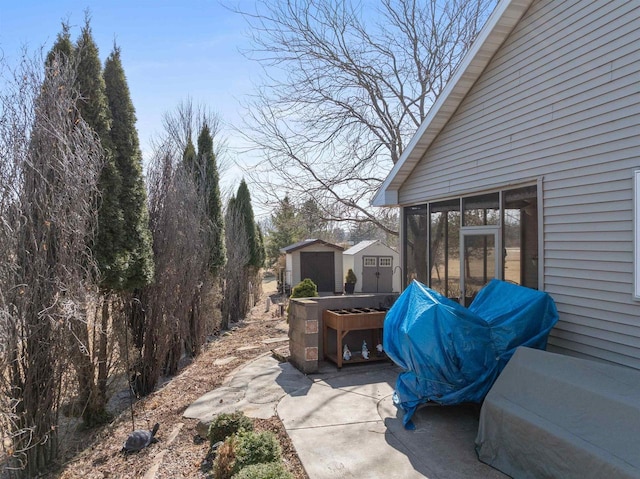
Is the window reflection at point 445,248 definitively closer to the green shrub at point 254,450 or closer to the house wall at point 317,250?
the green shrub at point 254,450

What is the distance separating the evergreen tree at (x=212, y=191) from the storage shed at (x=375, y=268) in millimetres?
11713

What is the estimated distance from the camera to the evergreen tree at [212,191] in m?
10.3

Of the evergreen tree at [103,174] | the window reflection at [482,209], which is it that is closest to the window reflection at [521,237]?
the window reflection at [482,209]

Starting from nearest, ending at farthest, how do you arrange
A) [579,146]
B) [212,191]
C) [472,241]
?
1. [579,146]
2. [472,241]
3. [212,191]

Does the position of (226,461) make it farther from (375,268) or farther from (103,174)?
(375,268)

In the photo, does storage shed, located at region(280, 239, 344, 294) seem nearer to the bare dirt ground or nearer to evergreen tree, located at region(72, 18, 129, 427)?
the bare dirt ground

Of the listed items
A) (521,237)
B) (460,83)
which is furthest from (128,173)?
(521,237)

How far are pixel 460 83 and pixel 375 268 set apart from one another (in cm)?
1627

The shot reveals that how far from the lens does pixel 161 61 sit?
26.2 ft

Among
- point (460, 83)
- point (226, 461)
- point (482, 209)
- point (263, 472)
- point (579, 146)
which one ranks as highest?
point (460, 83)

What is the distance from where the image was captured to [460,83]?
5.74 m

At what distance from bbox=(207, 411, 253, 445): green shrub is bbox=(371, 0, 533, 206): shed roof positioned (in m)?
4.84

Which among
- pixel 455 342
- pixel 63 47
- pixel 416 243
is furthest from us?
pixel 416 243

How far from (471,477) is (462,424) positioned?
1026 mm
